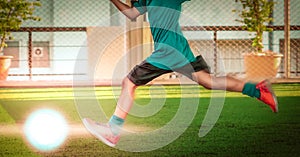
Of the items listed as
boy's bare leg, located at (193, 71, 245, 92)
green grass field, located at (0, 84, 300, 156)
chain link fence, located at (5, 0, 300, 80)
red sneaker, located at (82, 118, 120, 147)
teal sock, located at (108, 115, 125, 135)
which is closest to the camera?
green grass field, located at (0, 84, 300, 156)

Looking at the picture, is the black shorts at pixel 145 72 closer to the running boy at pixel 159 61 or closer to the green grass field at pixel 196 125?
the running boy at pixel 159 61

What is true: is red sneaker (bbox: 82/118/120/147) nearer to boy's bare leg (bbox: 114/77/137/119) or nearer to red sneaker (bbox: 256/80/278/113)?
boy's bare leg (bbox: 114/77/137/119)

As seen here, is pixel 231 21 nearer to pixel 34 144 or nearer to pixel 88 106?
pixel 88 106

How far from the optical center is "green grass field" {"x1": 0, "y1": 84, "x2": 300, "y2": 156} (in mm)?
2590

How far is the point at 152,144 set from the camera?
279 cm

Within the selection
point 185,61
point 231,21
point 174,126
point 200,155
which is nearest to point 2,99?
point 174,126

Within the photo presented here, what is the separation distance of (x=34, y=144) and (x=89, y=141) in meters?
0.28

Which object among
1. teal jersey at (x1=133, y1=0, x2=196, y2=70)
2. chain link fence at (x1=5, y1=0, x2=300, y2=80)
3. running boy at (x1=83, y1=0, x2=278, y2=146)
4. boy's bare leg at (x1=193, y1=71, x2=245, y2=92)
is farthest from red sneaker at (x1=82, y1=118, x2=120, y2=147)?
chain link fence at (x1=5, y1=0, x2=300, y2=80)

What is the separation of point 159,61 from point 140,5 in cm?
30

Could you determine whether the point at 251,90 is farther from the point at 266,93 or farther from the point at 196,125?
the point at 196,125

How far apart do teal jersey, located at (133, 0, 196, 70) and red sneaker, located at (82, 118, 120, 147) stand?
16.0 inches

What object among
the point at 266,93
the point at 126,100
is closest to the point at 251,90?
the point at 266,93

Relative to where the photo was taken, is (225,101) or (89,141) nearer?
(89,141)

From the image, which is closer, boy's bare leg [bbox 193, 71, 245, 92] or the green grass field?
the green grass field
